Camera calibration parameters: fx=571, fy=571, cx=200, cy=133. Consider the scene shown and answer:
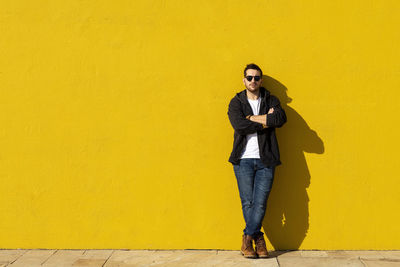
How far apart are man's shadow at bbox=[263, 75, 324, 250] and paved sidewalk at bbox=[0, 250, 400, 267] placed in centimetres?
20

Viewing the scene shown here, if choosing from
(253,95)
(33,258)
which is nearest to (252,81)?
(253,95)

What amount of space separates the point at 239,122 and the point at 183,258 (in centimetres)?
145

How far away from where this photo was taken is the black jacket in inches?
215

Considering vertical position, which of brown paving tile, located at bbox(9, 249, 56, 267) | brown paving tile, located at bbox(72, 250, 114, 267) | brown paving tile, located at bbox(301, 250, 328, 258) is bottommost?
brown paving tile, located at bbox(301, 250, 328, 258)

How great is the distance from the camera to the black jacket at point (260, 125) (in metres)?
5.46

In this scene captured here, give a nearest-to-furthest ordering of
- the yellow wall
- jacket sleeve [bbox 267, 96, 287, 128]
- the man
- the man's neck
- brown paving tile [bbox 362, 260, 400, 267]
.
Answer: brown paving tile [bbox 362, 260, 400, 267] → jacket sleeve [bbox 267, 96, 287, 128] → the man → the man's neck → the yellow wall

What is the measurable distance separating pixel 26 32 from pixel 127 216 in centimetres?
218

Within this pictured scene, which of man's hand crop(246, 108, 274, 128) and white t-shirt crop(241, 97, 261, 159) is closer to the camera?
man's hand crop(246, 108, 274, 128)

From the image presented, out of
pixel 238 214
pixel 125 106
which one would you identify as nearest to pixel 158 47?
pixel 125 106

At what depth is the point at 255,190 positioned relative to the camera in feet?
18.5

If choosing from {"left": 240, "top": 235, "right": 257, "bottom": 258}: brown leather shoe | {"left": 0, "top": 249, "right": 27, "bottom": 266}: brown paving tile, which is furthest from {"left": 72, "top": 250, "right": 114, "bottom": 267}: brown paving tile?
{"left": 240, "top": 235, "right": 257, "bottom": 258}: brown leather shoe

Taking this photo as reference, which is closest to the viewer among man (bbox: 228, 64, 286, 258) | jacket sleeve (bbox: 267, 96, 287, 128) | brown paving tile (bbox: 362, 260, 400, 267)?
brown paving tile (bbox: 362, 260, 400, 267)

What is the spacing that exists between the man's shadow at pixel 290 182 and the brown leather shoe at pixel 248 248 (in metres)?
0.41

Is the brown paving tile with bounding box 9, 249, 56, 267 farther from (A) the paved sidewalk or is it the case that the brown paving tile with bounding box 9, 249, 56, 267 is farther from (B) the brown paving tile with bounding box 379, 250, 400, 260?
(B) the brown paving tile with bounding box 379, 250, 400, 260
